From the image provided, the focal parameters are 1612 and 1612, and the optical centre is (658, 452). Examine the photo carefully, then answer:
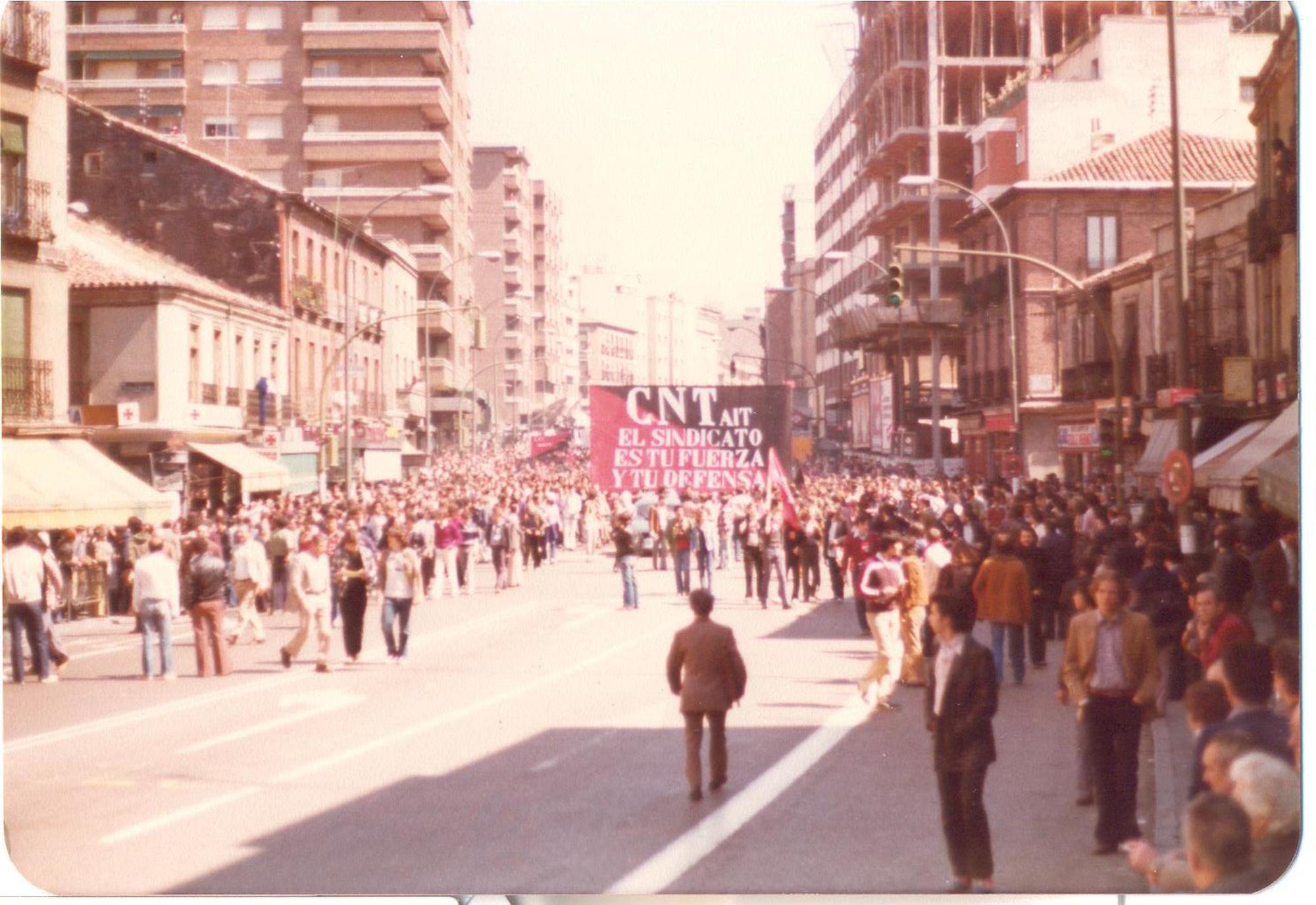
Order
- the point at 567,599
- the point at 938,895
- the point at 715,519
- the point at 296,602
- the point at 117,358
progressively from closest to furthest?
the point at 938,895 → the point at 117,358 → the point at 715,519 → the point at 567,599 → the point at 296,602

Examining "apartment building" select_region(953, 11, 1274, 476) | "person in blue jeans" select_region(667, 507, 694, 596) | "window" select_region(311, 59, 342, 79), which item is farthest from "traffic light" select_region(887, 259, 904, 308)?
"window" select_region(311, 59, 342, 79)

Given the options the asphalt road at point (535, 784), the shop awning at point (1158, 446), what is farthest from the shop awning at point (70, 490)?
the shop awning at point (1158, 446)

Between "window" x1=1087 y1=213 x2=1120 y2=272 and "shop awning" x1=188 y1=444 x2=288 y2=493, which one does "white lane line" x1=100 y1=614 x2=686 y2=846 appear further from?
"window" x1=1087 y1=213 x2=1120 y2=272

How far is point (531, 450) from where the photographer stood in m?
10.6

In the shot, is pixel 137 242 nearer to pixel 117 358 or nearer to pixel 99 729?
pixel 117 358

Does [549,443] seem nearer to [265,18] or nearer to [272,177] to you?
[272,177]

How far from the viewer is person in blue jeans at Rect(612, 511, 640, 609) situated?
389 inches

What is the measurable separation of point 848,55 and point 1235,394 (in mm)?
2995

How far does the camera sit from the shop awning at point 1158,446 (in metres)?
9.23

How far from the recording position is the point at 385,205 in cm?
1019

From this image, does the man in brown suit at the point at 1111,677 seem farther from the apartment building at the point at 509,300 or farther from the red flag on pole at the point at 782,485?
the apartment building at the point at 509,300

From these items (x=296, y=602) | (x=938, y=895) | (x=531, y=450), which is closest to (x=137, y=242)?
(x=531, y=450)

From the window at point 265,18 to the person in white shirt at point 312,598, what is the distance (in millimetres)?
4408

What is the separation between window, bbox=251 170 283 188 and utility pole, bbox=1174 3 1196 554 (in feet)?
17.7
